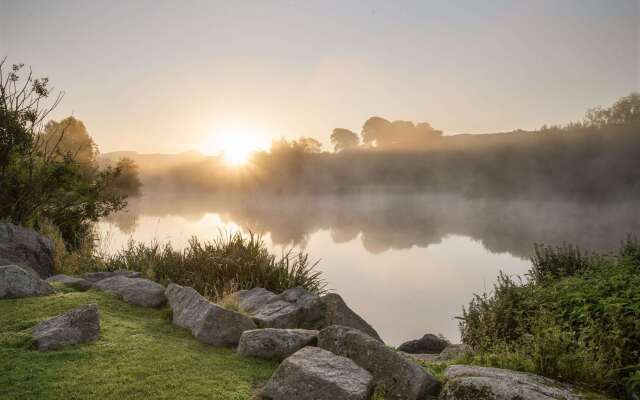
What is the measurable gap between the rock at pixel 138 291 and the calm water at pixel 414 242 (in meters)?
4.47

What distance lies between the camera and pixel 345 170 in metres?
66.2

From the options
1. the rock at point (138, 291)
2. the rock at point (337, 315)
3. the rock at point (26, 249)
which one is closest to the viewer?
the rock at point (337, 315)

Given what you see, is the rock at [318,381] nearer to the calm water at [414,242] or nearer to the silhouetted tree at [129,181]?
the calm water at [414,242]

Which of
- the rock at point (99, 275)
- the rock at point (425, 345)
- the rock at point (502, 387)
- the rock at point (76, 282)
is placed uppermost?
the rock at point (76, 282)

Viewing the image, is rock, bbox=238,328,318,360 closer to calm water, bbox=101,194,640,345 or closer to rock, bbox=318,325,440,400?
rock, bbox=318,325,440,400

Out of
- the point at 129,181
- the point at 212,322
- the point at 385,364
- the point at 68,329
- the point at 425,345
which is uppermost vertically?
the point at 129,181

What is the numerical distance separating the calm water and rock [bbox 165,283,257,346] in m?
5.10

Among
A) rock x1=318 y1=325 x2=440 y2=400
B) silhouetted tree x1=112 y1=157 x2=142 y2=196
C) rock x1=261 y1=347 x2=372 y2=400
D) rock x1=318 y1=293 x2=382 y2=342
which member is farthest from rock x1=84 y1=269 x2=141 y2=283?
silhouetted tree x1=112 y1=157 x2=142 y2=196

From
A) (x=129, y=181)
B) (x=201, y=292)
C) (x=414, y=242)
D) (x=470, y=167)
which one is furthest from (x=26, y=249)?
(x=470, y=167)

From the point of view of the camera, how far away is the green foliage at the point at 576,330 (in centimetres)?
420

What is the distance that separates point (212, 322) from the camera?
5.09m

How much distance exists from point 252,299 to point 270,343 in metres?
2.67

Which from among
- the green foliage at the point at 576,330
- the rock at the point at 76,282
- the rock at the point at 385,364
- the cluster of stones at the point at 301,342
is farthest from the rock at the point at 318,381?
the rock at the point at 76,282

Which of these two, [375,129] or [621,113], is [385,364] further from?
[375,129]
